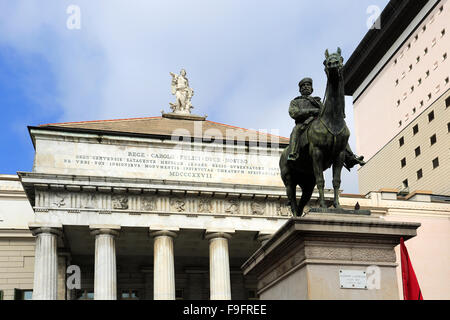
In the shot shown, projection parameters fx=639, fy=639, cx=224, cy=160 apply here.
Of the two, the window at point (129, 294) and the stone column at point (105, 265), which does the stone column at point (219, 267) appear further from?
the window at point (129, 294)

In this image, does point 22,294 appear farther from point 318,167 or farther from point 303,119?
point 318,167

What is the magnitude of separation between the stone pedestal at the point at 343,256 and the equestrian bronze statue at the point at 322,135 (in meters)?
0.99

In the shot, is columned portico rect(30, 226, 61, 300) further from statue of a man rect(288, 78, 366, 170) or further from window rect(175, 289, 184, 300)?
statue of a man rect(288, 78, 366, 170)

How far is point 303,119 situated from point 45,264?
87.6ft

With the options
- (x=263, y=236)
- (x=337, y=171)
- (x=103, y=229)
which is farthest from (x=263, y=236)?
(x=337, y=171)

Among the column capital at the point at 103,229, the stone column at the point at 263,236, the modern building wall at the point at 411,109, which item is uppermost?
the modern building wall at the point at 411,109

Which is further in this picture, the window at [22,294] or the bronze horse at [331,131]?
the window at [22,294]

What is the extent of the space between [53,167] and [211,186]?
9.59m

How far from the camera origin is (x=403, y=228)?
10.5 metres

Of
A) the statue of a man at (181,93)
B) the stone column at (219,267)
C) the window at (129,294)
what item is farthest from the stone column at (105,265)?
the statue of a man at (181,93)

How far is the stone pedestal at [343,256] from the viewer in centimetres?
1009

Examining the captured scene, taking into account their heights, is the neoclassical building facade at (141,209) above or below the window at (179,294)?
above

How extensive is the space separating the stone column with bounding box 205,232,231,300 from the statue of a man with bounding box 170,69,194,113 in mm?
11346

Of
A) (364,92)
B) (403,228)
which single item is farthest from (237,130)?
(364,92)
